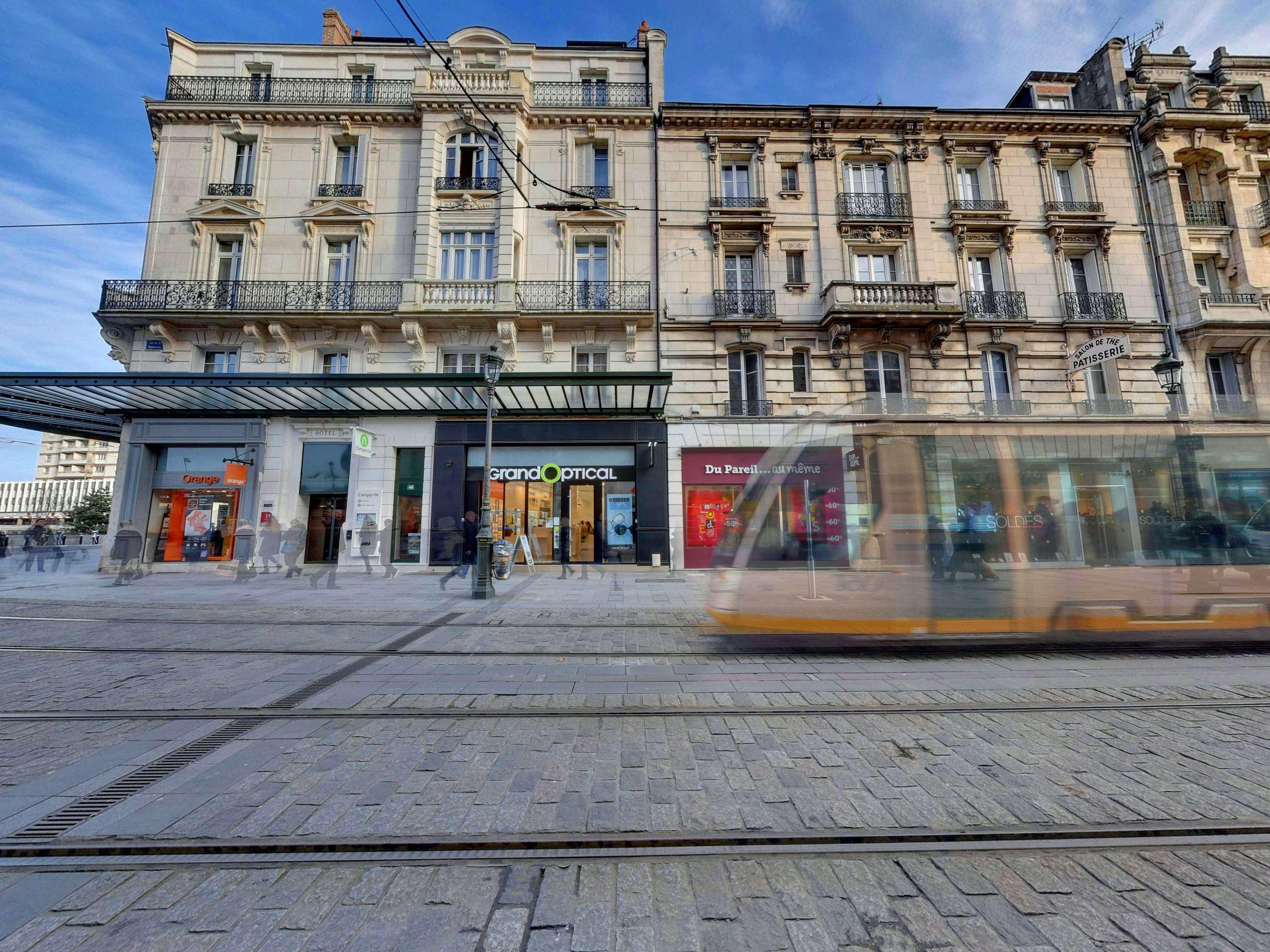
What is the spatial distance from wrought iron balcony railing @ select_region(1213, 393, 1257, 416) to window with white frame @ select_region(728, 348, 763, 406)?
1068 centimetres

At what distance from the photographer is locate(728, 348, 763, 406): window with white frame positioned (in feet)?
53.4

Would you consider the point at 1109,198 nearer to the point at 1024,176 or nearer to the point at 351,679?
the point at 1024,176

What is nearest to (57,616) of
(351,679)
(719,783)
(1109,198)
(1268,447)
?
(351,679)

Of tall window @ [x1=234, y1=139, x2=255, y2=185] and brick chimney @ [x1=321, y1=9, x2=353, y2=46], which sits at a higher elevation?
brick chimney @ [x1=321, y1=9, x2=353, y2=46]

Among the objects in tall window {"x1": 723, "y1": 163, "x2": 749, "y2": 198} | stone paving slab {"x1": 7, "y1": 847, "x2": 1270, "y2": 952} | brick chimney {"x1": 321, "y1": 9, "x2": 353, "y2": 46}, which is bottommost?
stone paving slab {"x1": 7, "y1": 847, "x2": 1270, "y2": 952}

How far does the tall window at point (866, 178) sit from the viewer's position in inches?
682

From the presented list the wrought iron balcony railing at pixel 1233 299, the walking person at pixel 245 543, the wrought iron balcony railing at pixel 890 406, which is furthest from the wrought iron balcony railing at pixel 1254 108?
the walking person at pixel 245 543

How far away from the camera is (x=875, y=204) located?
16938mm

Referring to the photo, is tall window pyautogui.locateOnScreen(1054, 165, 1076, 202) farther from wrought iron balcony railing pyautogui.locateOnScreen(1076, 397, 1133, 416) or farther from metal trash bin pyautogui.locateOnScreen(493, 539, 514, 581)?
metal trash bin pyautogui.locateOnScreen(493, 539, 514, 581)

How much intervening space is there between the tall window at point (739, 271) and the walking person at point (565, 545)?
9.63 m

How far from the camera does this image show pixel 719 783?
114 inches

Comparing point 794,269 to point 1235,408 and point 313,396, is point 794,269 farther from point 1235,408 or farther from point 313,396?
point 313,396

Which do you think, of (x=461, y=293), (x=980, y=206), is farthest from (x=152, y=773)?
(x=980, y=206)

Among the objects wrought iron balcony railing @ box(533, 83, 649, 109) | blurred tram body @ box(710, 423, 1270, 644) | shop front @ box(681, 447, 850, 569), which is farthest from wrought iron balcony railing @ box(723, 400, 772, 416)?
wrought iron balcony railing @ box(533, 83, 649, 109)
